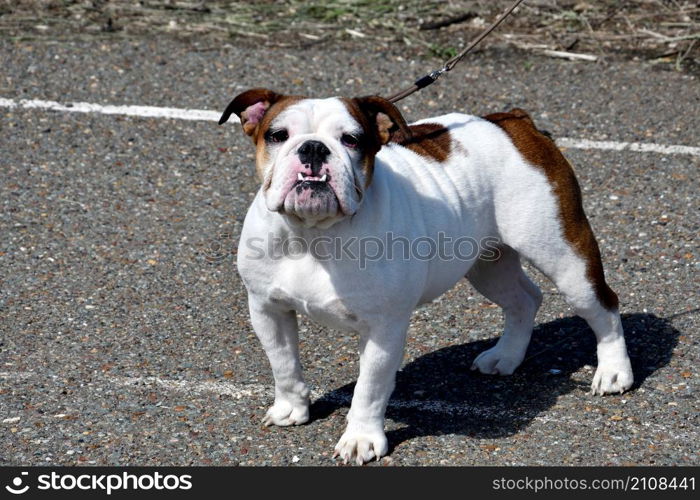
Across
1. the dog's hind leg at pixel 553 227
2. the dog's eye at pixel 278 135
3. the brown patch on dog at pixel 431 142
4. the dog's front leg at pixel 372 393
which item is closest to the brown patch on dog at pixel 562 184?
the dog's hind leg at pixel 553 227

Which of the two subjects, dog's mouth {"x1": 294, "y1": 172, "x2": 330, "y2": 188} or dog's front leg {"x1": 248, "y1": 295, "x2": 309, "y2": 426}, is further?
dog's front leg {"x1": 248, "y1": 295, "x2": 309, "y2": 426}

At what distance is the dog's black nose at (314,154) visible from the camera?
178 inches

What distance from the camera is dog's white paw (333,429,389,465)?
5125mm

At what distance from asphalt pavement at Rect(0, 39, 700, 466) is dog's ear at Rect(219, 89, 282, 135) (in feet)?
4.83

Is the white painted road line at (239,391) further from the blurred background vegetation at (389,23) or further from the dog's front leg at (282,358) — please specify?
the blurred background vegetation at (389,23)

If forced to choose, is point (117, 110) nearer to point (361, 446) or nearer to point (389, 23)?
point (389, 23)

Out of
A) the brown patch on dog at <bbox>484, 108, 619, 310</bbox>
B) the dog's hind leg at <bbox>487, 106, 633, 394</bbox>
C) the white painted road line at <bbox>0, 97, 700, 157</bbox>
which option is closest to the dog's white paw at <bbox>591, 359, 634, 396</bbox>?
the dog's hind leg at <bbox>487, 106, 633, 394</bbox>

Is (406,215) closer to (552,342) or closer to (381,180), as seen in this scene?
(381,180)

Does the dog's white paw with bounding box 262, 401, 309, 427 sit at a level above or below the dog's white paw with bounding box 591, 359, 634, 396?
below

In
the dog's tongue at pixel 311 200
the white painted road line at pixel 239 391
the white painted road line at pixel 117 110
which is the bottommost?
the white painted road line at pixel 117 110

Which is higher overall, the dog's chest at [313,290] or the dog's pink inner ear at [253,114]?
the dog's pink inner ear at [253,114]

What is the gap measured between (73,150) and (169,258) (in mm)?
1662

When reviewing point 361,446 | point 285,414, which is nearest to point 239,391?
point 285,414
